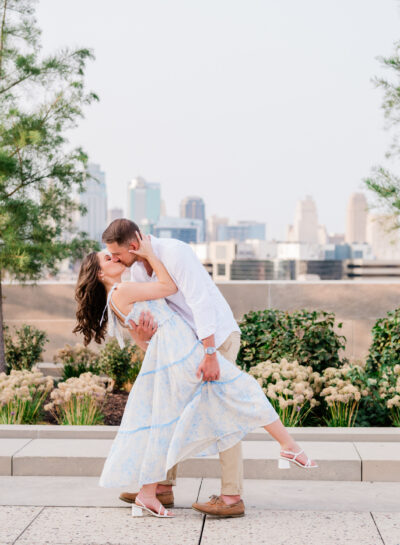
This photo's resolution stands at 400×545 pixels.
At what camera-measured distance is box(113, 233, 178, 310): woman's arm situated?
13.2 ft

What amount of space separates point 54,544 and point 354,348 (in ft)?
22.5

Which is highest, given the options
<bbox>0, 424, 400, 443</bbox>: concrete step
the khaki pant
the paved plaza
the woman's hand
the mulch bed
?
the woman's hand

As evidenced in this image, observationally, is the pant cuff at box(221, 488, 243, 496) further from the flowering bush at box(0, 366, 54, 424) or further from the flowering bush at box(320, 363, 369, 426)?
the flowering bush at box(0, 366, 54, 424)

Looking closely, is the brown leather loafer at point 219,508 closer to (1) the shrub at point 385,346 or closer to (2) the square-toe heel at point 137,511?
(2) the square-toe heel at point 137,511

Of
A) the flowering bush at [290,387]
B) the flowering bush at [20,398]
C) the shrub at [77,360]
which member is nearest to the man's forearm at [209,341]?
the flowering bush at [290,387]

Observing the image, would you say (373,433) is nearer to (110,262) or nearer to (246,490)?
(246,490)

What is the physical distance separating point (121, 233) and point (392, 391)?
2.96 meters

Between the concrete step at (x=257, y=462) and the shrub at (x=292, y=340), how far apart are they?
1.68 m

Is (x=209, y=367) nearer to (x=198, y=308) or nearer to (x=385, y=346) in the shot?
(x=198, y=308)

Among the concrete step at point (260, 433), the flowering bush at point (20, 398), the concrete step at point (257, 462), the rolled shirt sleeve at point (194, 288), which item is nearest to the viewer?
the rolled shirt sleeve at point (194, 288)

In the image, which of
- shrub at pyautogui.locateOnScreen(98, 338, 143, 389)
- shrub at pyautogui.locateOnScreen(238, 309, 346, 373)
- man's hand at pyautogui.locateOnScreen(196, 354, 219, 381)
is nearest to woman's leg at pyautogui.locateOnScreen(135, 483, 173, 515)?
man's hand at pyautogui.locateOnScreen(196, 354, 219, 381)

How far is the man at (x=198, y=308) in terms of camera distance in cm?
397

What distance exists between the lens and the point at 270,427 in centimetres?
411

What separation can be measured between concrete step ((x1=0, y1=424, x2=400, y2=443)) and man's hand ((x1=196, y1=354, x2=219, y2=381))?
1673 mm
